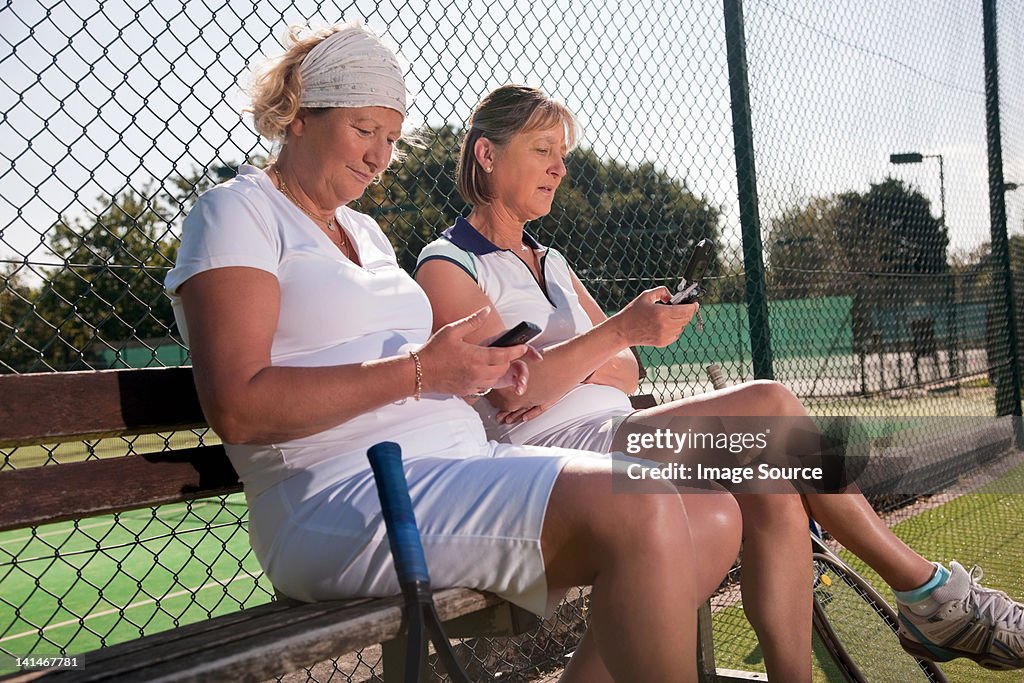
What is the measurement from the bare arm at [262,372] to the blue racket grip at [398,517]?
201mm

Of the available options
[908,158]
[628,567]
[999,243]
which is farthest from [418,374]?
[999,243]

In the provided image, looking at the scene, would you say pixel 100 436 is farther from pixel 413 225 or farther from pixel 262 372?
pixel 413 225

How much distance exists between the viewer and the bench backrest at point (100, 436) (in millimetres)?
1800

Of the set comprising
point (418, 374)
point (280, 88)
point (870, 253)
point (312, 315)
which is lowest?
point (418, 374)

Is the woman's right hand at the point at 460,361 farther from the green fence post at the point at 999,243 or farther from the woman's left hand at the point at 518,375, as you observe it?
the green fence post at the point at 999,243

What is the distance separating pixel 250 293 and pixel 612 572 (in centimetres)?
76

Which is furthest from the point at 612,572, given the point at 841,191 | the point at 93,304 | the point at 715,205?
the point at 93,304

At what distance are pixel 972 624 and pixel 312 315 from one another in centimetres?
163

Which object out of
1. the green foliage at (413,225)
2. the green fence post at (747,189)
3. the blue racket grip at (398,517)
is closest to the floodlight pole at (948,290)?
the green foliage at (413,225)

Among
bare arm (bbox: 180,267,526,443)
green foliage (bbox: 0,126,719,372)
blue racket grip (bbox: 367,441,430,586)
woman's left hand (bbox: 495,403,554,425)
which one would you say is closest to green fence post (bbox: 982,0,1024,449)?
green foliage (bbox: 0,126,719,372)

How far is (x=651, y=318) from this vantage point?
2293 millimetres

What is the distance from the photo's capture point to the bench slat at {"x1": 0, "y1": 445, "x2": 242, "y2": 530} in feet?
5.89

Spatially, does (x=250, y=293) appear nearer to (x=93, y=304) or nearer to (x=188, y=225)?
(x=188, y=225)

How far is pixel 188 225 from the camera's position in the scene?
5.69 ft
